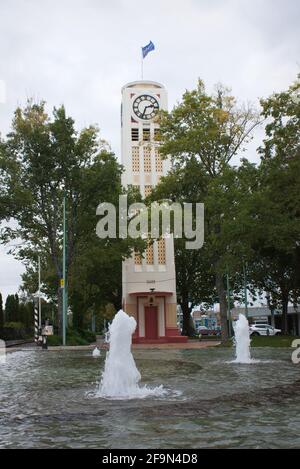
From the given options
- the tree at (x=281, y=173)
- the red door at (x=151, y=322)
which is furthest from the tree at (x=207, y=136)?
the red door at (x=151, y=322)

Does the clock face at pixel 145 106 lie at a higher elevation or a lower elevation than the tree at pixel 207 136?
higher

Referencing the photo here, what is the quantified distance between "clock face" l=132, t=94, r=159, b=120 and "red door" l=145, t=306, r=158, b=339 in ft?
53.3

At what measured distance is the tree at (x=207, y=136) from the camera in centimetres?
3403

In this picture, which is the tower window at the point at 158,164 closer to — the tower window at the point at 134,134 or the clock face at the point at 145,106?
the tower window at the point at 134,134

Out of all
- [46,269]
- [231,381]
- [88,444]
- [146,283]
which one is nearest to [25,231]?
[146,283]

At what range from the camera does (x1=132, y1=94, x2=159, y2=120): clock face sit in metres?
46.3

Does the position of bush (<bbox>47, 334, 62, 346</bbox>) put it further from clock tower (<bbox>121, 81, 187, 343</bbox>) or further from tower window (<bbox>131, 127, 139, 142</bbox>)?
tower window (<bbox>131, 127, 139, 142</bbox>)

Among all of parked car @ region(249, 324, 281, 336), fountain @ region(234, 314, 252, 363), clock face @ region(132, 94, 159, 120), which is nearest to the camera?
fountain @ region(234, 314, 252, 363)

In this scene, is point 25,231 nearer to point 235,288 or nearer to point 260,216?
point 260,216

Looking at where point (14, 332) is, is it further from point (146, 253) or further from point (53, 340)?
point (146, 253)

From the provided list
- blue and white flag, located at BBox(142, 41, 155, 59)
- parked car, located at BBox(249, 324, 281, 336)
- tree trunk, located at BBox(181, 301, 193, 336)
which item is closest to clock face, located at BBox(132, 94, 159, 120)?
blue and white flag, located at BBox(142, 41, 155, 59)

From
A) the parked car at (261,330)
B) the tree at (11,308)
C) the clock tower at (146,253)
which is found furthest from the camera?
the parked car at (261,330)

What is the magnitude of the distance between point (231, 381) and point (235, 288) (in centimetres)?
5251
